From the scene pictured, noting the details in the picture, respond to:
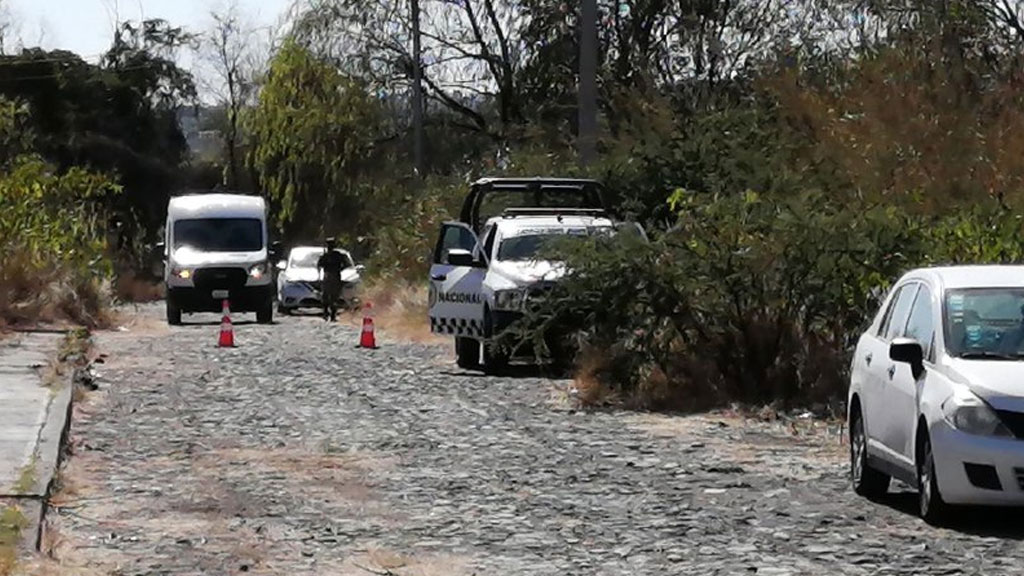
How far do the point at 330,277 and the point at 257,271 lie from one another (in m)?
1.46

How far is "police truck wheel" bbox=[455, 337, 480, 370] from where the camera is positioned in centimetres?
2573

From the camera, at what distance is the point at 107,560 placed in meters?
10.7

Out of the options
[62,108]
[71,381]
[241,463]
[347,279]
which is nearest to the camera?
[241,463]

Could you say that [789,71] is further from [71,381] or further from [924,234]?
[71,381]

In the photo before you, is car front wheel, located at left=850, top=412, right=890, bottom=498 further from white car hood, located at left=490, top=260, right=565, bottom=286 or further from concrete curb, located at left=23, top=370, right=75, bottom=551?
white car hood, located at left=490, top=260, right=565, bottom=286

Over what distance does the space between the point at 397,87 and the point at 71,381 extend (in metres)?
30.5

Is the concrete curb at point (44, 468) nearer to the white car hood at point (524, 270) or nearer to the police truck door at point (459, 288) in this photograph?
the white car hood at point (524, 270)

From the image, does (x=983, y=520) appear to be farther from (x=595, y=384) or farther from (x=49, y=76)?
(x=49, y=76)

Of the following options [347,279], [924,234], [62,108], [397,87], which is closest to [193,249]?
[347,279]

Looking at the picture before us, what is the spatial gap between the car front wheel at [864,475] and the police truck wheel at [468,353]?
40.5 ft

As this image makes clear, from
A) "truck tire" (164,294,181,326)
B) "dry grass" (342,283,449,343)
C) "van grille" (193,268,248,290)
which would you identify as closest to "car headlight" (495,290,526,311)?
"dry grass" (342,283,449,343)

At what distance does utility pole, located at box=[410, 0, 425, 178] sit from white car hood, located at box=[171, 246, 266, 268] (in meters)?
6.70

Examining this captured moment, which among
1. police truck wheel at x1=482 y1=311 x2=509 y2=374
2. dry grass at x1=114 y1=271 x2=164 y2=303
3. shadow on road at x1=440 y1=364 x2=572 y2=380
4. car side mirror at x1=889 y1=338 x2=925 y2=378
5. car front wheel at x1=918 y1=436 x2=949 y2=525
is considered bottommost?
dry grass at x1=114 y1=271 x2=164 y2=303

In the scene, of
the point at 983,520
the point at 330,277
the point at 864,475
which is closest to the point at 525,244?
the point at 864,475
